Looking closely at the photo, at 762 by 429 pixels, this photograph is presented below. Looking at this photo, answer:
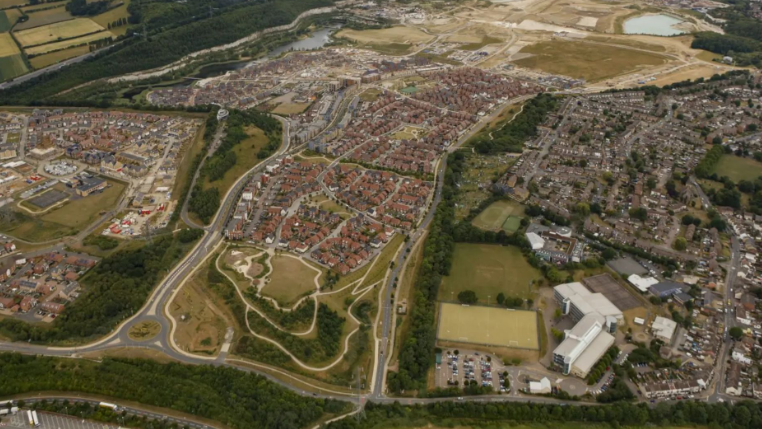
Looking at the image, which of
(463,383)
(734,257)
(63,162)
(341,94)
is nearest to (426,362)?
(463,383)

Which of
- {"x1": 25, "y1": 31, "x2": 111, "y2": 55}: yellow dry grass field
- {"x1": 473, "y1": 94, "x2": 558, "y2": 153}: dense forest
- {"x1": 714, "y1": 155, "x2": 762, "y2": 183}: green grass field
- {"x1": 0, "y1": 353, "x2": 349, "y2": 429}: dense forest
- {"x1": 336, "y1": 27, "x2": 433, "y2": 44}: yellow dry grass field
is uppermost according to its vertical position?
{"x1": 25, "y1": 31, "x2": 111, "y2": 55}: yellow dry grass field

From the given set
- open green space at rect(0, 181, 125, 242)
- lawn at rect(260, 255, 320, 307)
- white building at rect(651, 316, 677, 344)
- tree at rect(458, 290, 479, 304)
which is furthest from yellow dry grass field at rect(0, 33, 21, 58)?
white building at rect(651, 316, 677, 344)

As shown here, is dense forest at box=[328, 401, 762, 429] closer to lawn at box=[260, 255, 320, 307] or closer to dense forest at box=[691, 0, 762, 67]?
lawn at box=[260, 255, 320, 307]

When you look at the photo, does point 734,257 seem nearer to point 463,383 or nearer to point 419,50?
point 463,383

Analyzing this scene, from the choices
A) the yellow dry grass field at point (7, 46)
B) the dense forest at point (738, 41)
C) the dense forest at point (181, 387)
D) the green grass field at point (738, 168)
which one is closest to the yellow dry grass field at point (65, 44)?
the yellow dry grass field at point (7, 46)

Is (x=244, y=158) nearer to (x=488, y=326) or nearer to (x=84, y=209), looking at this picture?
(x=84, y=209)

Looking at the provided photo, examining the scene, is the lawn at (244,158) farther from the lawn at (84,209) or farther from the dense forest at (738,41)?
the dense forest at (738,41)
